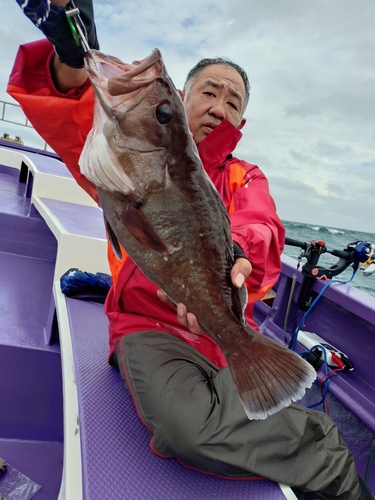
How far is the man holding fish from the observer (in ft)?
4.91

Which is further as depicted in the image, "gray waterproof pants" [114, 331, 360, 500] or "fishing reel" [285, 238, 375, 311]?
"fishing reel" [285, 238, 375, 311]

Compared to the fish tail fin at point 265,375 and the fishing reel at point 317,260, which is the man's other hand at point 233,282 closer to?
the fish tail fin at point 265,375

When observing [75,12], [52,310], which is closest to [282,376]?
[75,12]

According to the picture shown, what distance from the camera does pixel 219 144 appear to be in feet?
8.00

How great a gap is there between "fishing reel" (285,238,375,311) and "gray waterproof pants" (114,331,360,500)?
2138 mm

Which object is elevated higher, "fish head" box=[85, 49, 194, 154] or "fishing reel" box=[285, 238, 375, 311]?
"fish head" box=[85, 49, 194, 154]

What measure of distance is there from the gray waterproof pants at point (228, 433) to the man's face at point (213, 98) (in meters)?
1.65

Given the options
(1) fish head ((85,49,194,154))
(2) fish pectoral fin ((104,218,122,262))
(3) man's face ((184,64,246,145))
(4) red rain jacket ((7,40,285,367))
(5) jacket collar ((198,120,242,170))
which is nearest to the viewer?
(1) fish head ((85,49,194,154))

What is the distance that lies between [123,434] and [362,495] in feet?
4.38

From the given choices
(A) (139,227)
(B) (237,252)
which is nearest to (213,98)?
(B) (237,252)

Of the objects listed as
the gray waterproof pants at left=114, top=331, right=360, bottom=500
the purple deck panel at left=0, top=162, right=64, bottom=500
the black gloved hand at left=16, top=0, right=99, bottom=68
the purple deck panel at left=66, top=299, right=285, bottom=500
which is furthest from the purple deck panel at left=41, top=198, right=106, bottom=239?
the black gloved hand at left=16, top=0, right=99, bottom=68

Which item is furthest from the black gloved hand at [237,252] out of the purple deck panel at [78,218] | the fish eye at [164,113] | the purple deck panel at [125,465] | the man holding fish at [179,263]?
the purple deck panel at [78,218]

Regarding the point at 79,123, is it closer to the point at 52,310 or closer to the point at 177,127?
the point at 177,127

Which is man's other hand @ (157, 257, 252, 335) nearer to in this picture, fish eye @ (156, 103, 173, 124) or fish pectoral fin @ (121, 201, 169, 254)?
fish pectoral fin @ (121, 201, 169, 254)
